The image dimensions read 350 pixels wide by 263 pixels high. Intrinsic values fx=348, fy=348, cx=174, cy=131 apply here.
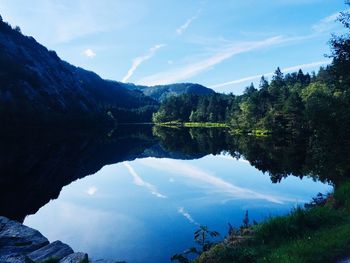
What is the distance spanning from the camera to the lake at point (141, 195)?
23.7 m

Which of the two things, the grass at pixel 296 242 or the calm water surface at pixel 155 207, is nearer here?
the grass at pixel 296 242

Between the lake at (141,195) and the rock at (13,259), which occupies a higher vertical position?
the rock at (13,259)

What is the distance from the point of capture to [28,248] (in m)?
17.7

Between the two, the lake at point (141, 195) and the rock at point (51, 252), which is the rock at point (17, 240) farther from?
the lake at point (141, 195)

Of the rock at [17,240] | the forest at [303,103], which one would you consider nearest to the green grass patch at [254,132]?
the forest at [303,103]

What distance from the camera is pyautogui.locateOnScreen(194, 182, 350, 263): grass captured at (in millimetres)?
11484

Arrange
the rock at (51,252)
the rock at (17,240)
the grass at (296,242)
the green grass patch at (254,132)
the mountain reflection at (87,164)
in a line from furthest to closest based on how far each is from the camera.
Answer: the green grass patch at (254,132) < the mountain reflection at (87,164) < the rock at (17,240) < the rock at (51,252) < the grass at (296,242)

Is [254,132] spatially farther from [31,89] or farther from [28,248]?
[28,248]


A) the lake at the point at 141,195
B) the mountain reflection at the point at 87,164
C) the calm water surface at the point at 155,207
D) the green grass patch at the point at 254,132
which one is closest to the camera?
the calm water surface at the point at 155,207

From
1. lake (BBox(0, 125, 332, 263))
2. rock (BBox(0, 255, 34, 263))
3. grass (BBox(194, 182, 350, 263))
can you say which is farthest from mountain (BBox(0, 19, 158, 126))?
grass (BBox(194, 182, 350, 263))

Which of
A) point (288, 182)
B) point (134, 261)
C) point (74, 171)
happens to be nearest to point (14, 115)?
point (74, 171)

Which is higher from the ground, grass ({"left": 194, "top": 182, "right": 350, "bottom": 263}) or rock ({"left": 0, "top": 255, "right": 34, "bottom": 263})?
rock ({"left": 0, "top": 255, "right": 34, "bottom": 263})

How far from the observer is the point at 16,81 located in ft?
438

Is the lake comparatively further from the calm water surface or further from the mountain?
the mountain
